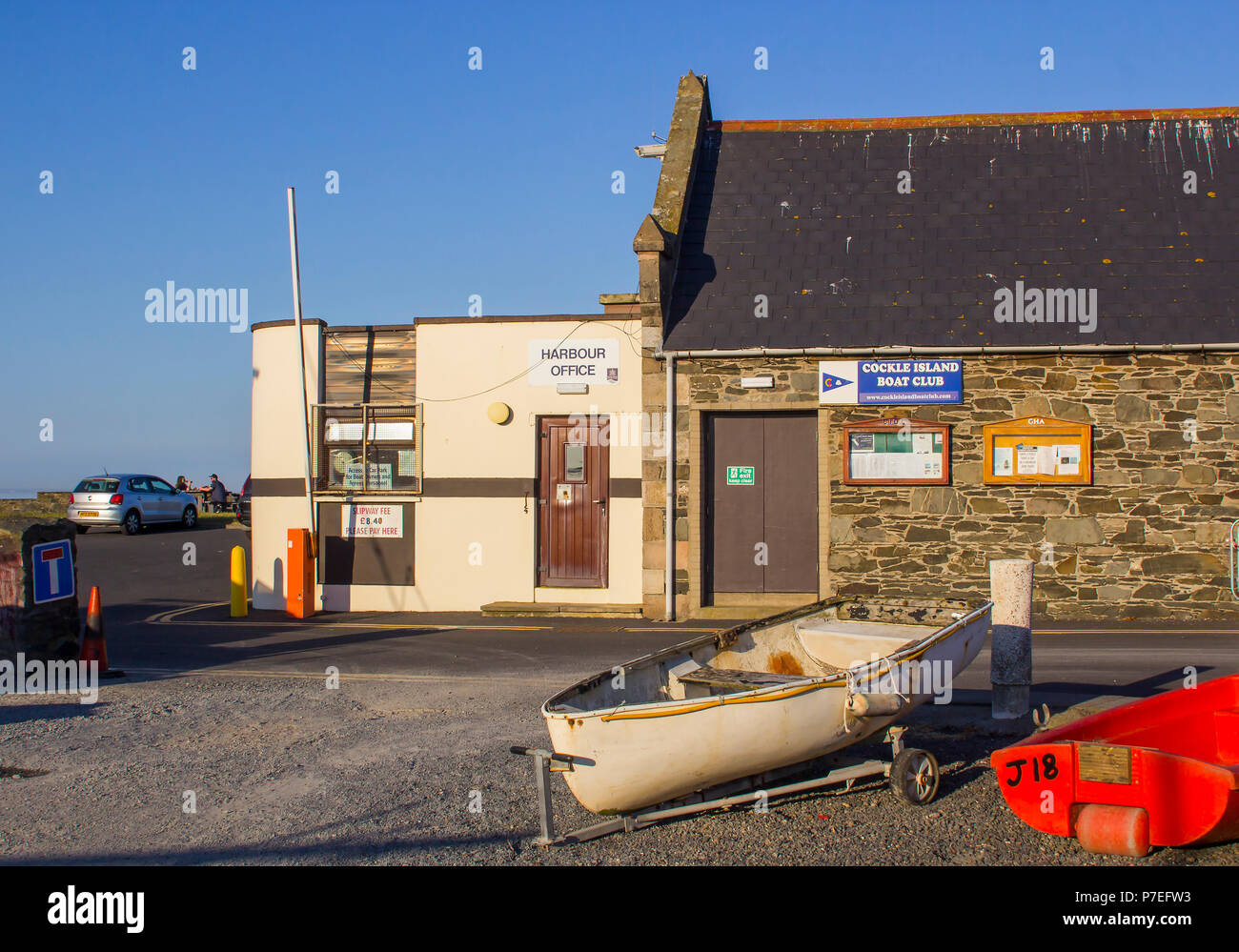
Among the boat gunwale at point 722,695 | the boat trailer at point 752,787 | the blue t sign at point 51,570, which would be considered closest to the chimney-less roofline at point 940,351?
the boat gunwale at point 722,695

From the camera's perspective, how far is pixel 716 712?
213 inches

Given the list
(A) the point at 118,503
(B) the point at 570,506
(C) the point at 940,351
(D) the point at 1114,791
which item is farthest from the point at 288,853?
(A) the point at 118,503

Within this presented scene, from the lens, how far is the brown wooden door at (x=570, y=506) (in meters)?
14.2

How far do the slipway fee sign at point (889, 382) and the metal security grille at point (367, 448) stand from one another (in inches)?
228

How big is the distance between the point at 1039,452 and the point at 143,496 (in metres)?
24.9

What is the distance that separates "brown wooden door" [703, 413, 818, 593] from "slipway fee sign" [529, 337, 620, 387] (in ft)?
5.19

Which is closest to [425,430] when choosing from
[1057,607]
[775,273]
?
[775,273]

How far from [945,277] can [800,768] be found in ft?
31.9

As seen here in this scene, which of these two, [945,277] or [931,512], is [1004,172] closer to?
[945,277]

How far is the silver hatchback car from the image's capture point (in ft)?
92.5

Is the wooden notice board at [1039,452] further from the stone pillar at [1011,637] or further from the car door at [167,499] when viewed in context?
the car door at [167,499]

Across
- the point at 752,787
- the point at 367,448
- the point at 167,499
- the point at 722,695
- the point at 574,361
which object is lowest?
the point at 752,787

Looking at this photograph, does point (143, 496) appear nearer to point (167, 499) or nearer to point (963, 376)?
point (167, 499)
